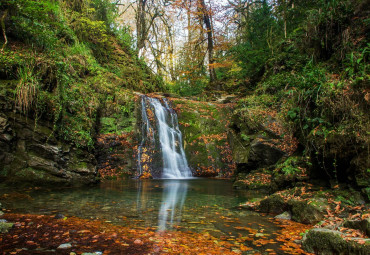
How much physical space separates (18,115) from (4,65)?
4.91 ft

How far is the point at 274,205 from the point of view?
4.27 meters

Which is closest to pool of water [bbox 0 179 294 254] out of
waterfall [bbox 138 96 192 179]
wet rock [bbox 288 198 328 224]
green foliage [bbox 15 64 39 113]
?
wet rock [bbox 288 198 328 224]

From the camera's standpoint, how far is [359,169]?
363 centimetres

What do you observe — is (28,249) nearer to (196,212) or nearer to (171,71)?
(196,212)

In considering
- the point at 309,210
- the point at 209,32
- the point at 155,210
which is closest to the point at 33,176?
the point at 155,210

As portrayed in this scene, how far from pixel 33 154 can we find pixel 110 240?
15.4 ft

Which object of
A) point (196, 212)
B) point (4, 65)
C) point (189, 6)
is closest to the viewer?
point (196, 212)

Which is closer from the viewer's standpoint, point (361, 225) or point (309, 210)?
point (361, 225)

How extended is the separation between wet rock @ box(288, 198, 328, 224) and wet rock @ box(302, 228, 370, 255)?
1089 millimetres

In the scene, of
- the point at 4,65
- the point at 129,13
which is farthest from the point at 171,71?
the point at 4,65

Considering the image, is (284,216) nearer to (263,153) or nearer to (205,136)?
(263,153)

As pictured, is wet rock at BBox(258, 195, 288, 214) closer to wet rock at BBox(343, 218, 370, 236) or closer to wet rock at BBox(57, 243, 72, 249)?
wet rock at BBox(343, 218, 370, 236)

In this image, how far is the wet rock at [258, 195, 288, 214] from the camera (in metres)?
4.18

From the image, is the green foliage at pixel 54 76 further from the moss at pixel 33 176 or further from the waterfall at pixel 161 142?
the moss at pixel 33 176
